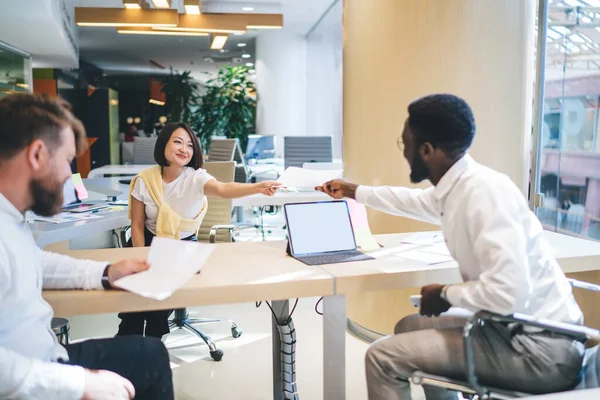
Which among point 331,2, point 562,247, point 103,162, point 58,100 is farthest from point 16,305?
point 103,162

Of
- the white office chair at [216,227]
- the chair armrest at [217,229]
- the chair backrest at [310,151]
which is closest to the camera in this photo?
the chair armrest at [217,229]

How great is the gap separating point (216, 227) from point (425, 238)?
155 cm

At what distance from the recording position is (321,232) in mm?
2342

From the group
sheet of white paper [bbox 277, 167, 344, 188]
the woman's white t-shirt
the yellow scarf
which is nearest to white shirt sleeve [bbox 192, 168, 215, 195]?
the woman's white t-shirt

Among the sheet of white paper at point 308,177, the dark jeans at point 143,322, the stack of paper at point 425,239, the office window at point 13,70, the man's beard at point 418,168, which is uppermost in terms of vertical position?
the office window at point 13,70

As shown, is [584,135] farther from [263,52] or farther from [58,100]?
[263,52]

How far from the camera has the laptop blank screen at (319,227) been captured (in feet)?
7.54

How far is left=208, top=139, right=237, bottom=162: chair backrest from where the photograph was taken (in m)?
6.56

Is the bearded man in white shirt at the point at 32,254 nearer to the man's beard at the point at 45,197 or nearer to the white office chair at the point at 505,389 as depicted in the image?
the man's beard at the point at 45,197

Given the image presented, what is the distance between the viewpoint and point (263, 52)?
1160cm

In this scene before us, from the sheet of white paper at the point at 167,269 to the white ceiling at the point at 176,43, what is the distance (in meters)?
7.97

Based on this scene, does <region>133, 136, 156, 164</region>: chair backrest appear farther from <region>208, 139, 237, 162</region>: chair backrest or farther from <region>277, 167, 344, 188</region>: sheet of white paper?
<region>277, 167, 344, 188</region>: sheet of white paper

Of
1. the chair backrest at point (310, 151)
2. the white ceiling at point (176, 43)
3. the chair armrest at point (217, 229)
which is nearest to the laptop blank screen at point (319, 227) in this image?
the chair armrest at point (217, 229)

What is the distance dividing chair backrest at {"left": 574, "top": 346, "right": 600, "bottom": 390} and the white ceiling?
8.40 m
